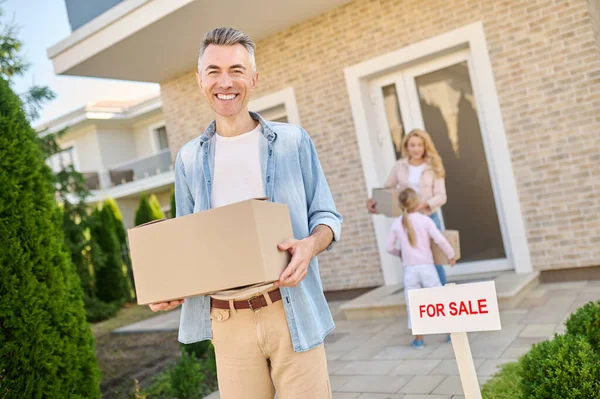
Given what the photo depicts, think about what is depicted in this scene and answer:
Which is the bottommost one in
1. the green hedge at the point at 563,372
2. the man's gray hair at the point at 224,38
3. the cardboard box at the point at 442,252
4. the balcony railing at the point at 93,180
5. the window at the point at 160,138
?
the green hedge at the point at 563,372

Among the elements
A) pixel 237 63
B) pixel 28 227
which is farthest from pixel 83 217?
pixel 237 63

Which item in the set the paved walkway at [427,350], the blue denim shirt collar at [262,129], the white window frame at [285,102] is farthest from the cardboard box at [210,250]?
the white window frame at [285,102]

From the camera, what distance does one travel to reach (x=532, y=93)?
6.35 metres

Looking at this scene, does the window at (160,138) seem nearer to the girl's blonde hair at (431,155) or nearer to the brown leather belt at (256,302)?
the girl's blonde hair at (431,155)

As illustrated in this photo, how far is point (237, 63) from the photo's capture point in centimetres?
196

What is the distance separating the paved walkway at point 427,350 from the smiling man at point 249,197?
2.08 m

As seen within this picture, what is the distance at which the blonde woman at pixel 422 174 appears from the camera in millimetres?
5457

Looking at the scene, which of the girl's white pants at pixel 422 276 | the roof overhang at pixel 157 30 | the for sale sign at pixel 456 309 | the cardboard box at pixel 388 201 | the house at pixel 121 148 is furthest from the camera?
the house at pixel 121 148

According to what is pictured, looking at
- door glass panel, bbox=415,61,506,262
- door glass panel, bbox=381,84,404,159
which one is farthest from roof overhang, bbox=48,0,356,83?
door glass panel, bbox=415,61,506,262

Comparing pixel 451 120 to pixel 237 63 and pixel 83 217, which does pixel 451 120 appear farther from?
pixel 83 217

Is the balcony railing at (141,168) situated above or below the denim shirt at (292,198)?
above

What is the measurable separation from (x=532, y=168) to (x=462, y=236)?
130cm

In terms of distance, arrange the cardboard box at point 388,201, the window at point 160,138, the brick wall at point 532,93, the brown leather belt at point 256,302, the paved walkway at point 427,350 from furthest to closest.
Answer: the window at point 160,138
the brick wall at point 532,93
the cardboard box at point 388,201
the paved walkway at point 427,350
the brown leather belt at point 256,302

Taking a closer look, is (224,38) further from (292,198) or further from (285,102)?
(285,102)
